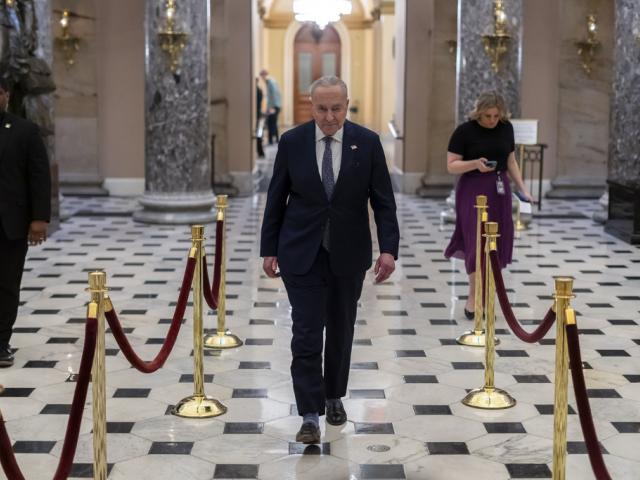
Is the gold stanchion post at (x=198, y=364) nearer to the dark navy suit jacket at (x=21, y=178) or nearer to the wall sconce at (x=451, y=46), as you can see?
the dark navy suit jacket at (x=21, y=178)

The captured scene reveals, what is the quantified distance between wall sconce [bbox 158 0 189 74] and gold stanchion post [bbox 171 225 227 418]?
8.10m

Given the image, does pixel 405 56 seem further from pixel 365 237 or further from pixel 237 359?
pixel 365 237

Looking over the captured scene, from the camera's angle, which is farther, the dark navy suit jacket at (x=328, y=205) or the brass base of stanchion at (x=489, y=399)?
the brass base of stanchion at (x=489, y=399)

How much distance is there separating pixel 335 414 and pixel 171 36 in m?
8.91

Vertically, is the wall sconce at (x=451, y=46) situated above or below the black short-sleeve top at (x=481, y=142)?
above

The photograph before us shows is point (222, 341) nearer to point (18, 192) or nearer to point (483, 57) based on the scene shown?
point (18, 192)

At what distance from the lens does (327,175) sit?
5.30 metres

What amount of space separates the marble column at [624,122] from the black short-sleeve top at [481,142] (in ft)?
16.7

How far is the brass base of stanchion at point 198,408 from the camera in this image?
Result: 230 inches

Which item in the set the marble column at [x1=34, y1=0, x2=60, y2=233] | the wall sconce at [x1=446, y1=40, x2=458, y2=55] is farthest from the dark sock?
the wall sconce at [x1=446, y1=40, x2=458, y2=55]

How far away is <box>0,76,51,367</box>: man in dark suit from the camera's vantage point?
654cm

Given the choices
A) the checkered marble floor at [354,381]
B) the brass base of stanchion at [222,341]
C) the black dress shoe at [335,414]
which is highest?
the black dress shoe at [335,414]

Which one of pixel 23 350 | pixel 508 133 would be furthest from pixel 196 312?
pixel 508 133

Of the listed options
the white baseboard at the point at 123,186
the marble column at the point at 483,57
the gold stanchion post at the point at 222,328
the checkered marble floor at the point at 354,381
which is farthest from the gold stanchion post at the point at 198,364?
the white baseboard at the point at 123,186
